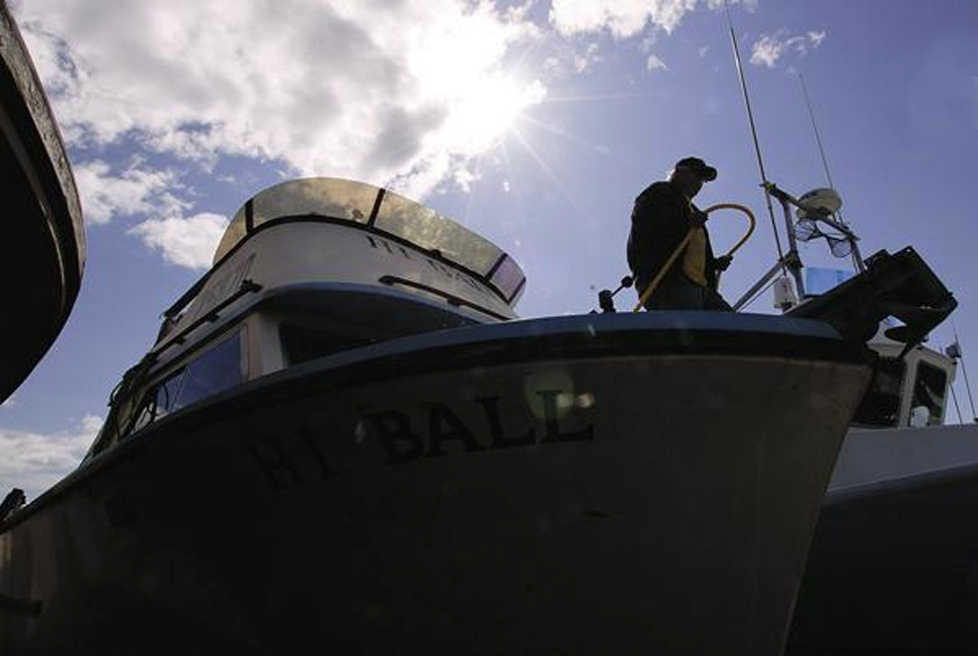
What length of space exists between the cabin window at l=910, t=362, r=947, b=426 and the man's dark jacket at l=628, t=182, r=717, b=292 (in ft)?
17.2

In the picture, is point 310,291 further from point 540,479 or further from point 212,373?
point 540,479

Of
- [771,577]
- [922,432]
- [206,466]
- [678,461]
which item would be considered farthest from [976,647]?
[206,466]

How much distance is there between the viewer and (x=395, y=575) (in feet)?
9.12

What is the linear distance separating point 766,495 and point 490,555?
1116mm

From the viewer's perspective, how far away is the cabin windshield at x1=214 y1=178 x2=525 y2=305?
575 centimetres

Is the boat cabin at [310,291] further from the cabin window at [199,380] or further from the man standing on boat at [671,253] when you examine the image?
the man standing on boat at [671,253]

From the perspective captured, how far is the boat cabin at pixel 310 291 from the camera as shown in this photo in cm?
427

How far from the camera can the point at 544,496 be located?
267 centimetres

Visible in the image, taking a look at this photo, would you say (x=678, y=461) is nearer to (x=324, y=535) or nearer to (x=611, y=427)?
(x=611, y=427)

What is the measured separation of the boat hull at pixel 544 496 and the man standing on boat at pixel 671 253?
1.16 metres

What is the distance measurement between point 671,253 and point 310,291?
2132mm

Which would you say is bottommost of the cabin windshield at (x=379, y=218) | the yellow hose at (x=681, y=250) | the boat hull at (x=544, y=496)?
the boat hull at (x=544, y=496)

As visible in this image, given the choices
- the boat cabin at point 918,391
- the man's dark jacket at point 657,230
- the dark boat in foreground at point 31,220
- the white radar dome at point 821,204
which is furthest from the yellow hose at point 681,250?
the white radar dome at point 821,204

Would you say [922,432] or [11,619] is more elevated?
[922,432]
